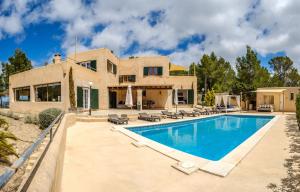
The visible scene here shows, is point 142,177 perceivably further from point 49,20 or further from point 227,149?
point 49,20

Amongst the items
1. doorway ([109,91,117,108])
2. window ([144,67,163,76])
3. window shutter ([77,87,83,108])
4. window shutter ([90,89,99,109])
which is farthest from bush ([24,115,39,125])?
window ([144,67,163,76])

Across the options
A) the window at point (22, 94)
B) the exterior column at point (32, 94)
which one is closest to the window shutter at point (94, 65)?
the exterior column at point (32, 94)

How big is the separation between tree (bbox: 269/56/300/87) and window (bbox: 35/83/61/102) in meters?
50.4

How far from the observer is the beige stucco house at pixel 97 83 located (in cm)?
2169

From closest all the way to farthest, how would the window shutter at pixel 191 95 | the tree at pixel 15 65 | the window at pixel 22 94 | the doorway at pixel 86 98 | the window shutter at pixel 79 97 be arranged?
the window shutter at pixel 79 97, the doorway at pixel 86 98, the window at pixel 22 94, the window shutter at pixel 191 95, the tree at pixel 15 65

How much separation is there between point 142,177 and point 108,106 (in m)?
23.0

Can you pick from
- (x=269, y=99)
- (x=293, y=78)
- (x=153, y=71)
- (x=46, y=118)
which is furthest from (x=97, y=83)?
(x=293, y=78)

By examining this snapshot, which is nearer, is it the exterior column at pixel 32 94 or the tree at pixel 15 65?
the exterior column at pixel 32 94

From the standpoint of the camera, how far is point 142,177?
241 inches

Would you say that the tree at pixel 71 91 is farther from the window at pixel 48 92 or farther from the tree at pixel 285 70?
the tree at pixel 285 70

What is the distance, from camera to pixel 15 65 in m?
37.5

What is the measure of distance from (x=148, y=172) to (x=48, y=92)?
19.2 meters

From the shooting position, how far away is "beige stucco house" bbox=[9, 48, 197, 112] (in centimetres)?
2169

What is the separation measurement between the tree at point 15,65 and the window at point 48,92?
15683 millimetres
